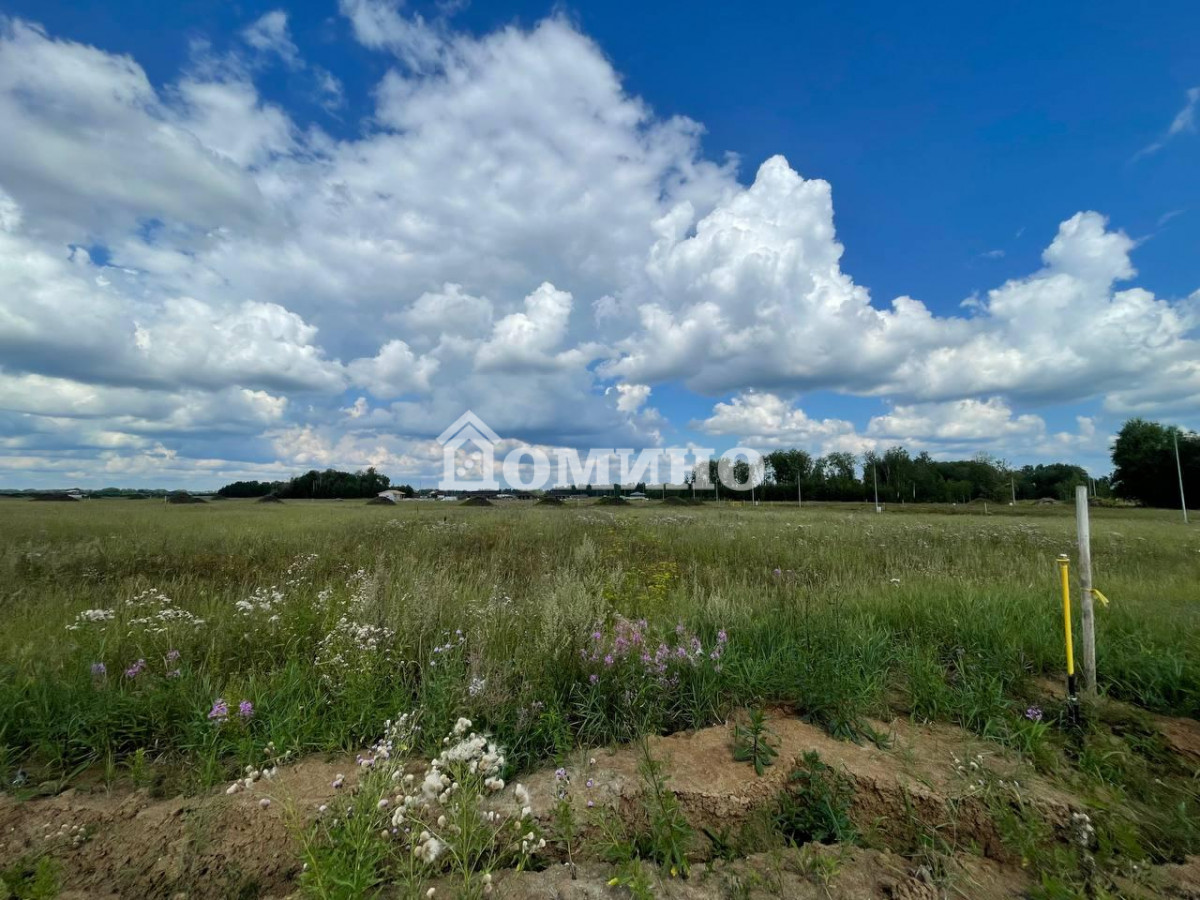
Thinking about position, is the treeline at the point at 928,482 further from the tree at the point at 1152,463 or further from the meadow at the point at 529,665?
the meadow at the point at 529,665

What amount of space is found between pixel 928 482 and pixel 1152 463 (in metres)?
28.5

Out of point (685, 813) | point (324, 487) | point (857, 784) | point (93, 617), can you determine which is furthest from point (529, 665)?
point (324, 487)

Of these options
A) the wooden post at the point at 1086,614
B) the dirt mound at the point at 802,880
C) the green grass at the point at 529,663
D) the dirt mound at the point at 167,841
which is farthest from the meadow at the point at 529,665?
the dirt mound at the point at 802,880

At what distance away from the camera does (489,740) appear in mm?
3369

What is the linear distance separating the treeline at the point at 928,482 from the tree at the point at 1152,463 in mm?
6854

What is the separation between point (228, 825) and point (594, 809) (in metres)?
1.99

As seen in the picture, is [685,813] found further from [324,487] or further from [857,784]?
[324,487]

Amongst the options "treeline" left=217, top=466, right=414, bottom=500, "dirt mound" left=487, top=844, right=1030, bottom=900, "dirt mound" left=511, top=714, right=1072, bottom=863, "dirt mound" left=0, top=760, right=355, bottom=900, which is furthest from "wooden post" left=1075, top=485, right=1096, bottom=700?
"treeline" left=217, top=466, right=414, bottom=500

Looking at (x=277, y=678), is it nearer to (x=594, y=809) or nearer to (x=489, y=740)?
(x=489, y=740)

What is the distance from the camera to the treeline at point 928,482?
267 feet

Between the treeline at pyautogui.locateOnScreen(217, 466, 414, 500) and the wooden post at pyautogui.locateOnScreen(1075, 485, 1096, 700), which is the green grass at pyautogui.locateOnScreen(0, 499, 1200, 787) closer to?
the wooden post at pyautogui.locateOnScreen(1075, 485, 1096, 700)

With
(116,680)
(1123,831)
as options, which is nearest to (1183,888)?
(1123,831)

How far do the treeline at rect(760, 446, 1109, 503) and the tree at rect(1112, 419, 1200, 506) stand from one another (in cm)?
685

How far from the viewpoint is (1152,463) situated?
63.8 metres
